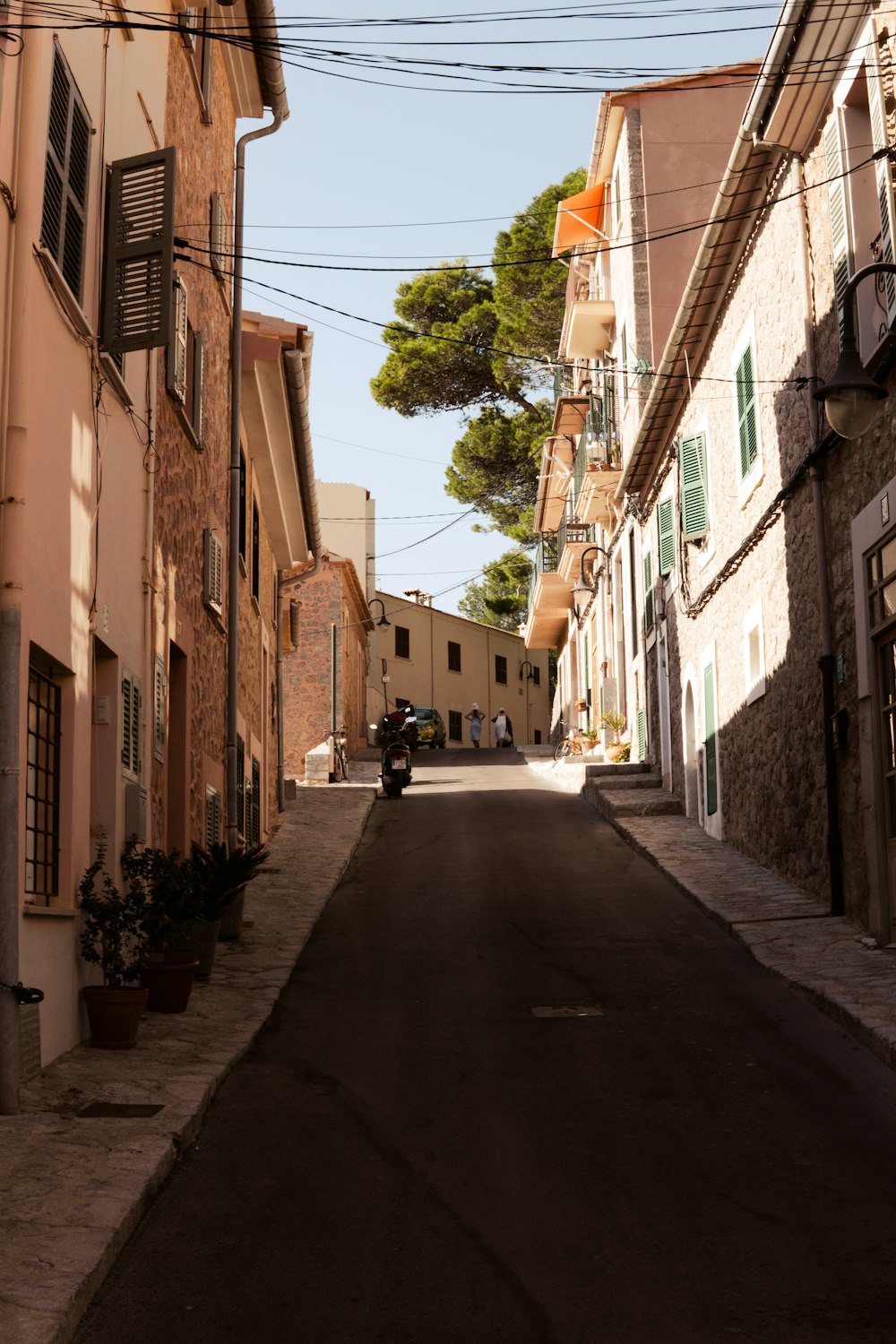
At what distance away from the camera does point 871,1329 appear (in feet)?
14.8

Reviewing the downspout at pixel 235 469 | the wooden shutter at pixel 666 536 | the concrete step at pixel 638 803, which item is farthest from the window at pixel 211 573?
the wooden shutter at pixel 666 536

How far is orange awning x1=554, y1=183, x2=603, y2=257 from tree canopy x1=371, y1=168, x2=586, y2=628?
9.76 meters

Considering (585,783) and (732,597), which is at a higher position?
(732,597)

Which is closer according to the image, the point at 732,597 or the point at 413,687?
the point at 732,597

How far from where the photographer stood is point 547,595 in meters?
39.9

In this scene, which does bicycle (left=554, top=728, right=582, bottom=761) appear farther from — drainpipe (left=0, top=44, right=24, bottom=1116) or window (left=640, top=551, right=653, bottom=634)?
drainpipe (left=0, top=44, right=24, bottom=1116)

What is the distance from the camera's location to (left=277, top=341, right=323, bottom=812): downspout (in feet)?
55.7

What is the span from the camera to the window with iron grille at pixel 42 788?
27.5 feet

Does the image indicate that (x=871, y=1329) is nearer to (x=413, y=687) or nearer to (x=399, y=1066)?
(x=399, y=1066)

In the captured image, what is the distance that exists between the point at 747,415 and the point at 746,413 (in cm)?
5

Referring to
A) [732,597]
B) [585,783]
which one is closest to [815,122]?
[732,597]

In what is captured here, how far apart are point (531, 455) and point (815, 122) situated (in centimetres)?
3065

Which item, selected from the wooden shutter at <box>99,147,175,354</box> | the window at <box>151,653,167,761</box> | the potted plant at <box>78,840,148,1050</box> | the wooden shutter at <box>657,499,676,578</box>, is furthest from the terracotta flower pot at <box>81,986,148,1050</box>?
the wooden shutter at <box>657,499,676,578</box>

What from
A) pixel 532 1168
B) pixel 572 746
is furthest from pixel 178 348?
pixel 572 746
